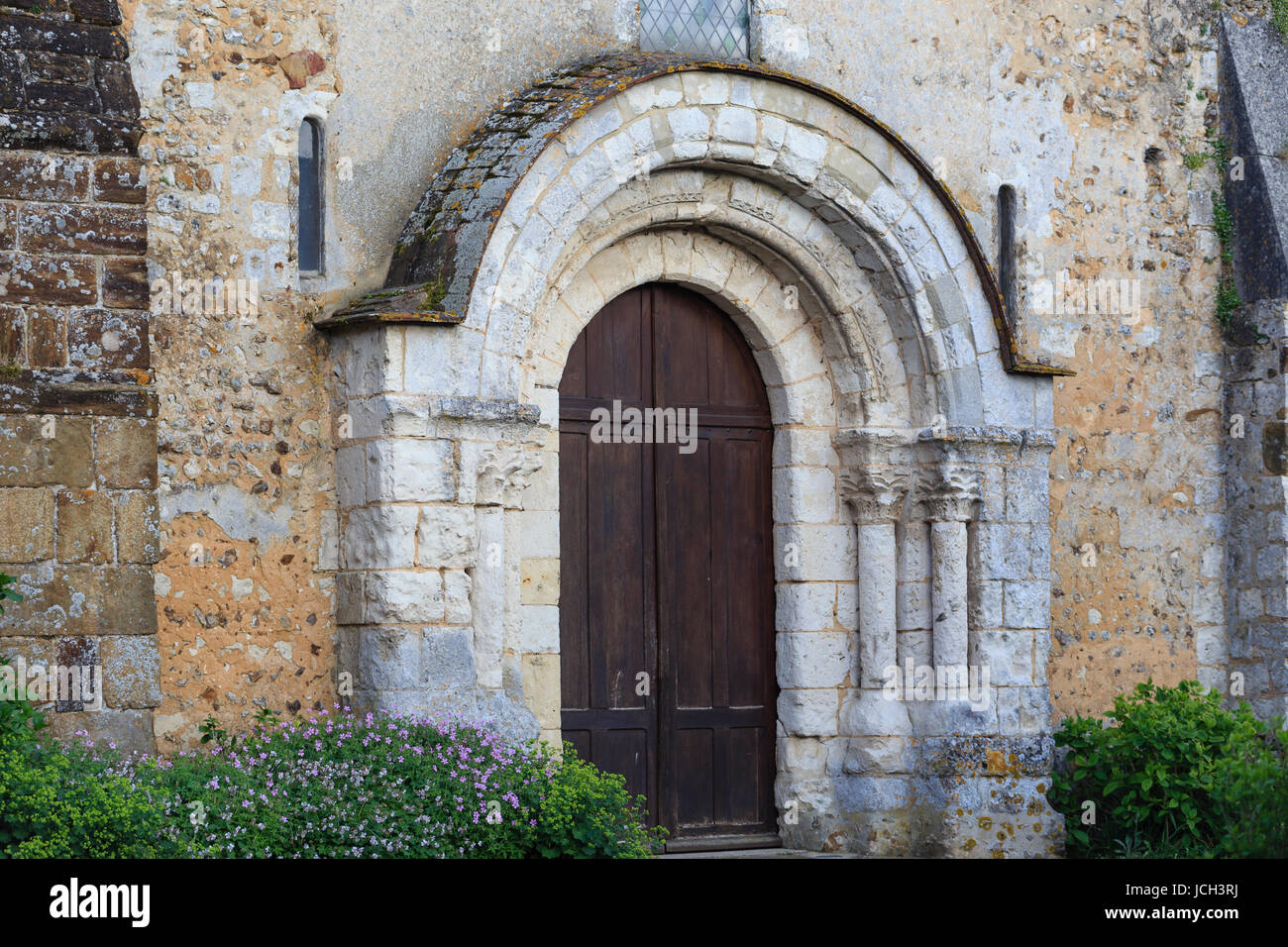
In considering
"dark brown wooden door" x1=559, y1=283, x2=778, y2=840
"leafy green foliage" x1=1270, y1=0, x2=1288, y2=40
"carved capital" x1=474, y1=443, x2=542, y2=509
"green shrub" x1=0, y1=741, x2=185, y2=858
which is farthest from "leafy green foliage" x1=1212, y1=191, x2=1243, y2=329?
"green shrub" x1=0, y1=741, x2=185, y2=858

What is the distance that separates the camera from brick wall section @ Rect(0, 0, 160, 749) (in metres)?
5.46

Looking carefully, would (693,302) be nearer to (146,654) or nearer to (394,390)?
(394,390)

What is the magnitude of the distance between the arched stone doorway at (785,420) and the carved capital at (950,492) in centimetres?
1

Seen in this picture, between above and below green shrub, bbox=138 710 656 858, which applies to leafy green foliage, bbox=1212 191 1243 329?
above

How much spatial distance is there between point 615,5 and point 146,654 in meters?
4.01

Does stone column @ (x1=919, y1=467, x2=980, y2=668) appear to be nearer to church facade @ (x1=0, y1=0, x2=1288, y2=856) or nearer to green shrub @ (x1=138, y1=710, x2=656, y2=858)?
church facade @ (x1=0, y1=0, x2=1288, y2=856)

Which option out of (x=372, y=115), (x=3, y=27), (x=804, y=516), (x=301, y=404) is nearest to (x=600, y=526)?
(x=804, y=516)

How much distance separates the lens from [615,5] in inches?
310

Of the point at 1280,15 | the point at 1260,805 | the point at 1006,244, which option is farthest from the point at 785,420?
the point at 1280,15

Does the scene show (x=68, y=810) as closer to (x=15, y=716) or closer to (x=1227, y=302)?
(x=15, y=716)

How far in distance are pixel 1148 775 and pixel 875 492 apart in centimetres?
190

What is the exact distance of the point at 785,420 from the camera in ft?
27.3

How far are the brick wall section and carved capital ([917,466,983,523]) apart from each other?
13.4 ft

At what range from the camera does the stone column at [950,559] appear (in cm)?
813
